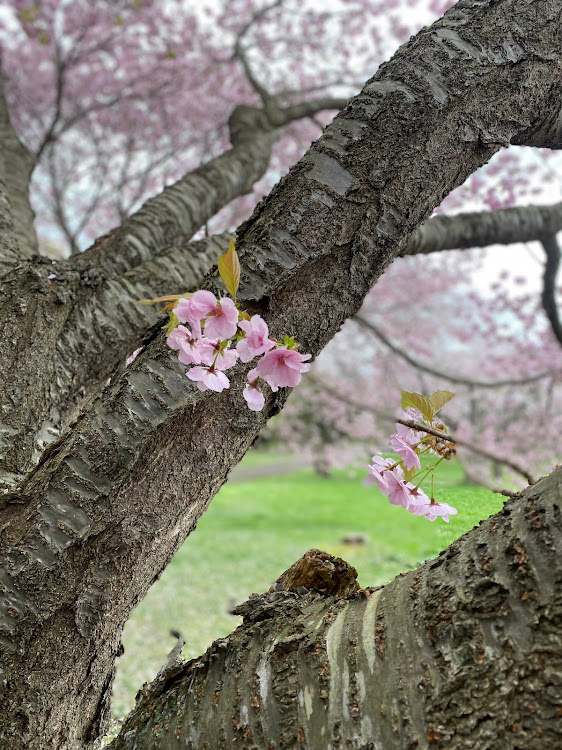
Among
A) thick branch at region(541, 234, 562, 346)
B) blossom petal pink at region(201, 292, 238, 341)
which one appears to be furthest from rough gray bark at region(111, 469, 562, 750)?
thick branch at region(541, 234, 562, 346)

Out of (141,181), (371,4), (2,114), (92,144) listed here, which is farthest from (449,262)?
(2,114)

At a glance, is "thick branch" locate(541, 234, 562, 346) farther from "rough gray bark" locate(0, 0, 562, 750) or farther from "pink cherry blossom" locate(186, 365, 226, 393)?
"pink cherry blossom" locate(186, 365, 226, 393)

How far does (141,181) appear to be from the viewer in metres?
9.20

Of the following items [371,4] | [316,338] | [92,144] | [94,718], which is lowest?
[94,718]

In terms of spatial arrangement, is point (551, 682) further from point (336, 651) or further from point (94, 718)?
point (94, 718)

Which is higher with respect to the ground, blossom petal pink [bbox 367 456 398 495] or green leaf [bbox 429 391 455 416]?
green leaf [bbox 429 391 455 416]

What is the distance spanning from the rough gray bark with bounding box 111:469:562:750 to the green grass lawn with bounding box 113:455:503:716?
0.68 metres

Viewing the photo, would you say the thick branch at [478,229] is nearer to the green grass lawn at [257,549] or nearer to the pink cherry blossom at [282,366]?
the green grass lawn at [257,549]

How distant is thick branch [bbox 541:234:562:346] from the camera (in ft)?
8.34

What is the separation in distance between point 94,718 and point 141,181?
928cm

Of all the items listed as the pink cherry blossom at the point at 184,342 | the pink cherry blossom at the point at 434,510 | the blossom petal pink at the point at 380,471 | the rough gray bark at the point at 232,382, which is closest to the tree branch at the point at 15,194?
the rough gray bark at the point at 232,382

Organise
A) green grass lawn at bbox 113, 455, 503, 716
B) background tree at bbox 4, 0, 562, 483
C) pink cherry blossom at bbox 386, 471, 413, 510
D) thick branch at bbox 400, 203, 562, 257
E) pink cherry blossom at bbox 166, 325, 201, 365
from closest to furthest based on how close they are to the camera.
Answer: pink cherry blossom at bbox 166, 325, 201, 365, pink cherry blossom at bbox 386, 471, 413, 510, thick branch at bbox 400, 203, 562, 257, green grass lawn at bbox 113, 455, 503, 716, background tree at bbox 4, 0, 562, 483

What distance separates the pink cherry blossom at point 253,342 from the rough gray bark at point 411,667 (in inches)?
16.3

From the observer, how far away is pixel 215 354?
764 mm
